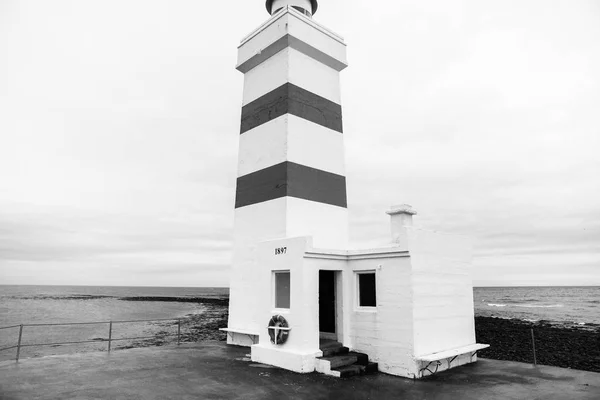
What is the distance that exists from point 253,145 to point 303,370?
6511 mm

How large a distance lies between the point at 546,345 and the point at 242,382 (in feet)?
74.2

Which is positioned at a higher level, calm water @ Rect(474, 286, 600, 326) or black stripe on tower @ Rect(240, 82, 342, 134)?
black stripe on tower @ Rect(240, 82, 342, 134)

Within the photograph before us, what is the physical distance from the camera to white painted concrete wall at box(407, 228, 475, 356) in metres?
8.55

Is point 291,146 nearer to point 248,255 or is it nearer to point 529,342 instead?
point 248,255

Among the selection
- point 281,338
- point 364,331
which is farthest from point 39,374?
point 364,331

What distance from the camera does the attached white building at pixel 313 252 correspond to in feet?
28.4

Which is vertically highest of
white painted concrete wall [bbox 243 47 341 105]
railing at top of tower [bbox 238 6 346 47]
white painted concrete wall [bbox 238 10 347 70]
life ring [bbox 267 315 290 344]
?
railing at top of tower [bbox 238 6 346 47]

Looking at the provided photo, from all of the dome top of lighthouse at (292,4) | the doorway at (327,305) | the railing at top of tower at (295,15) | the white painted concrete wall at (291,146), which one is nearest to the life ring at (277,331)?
the doorway at (327,305)

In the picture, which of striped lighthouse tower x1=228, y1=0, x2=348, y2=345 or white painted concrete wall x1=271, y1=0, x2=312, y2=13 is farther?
white painted concrete wall x1=271, y1=0, x2=312, y2=13

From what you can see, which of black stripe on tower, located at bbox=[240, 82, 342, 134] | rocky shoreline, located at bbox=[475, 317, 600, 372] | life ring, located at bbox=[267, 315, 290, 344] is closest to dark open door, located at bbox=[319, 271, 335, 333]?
life ring, located at bbox=[267, 315, 290, 344]

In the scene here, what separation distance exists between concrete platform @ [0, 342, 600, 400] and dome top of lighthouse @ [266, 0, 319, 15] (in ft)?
34.7

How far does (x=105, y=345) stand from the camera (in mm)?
26234

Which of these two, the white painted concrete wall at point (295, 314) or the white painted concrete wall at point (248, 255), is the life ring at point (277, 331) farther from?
the white painted concrete wall at point (248, 255)

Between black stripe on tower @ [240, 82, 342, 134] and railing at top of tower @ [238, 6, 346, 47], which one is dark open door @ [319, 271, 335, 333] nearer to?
black stripe on tower @ [240, 82, 342, 134]
